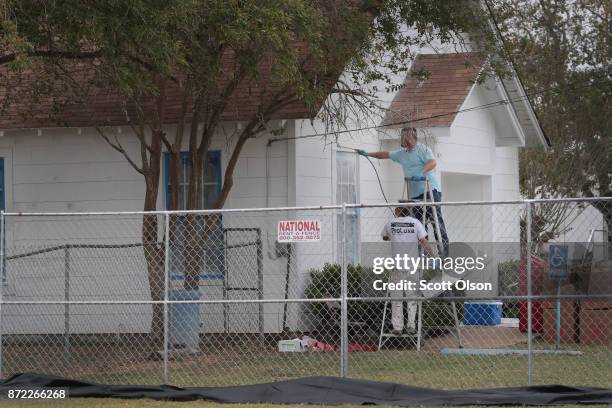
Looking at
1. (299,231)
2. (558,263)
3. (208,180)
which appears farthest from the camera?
(208,180)

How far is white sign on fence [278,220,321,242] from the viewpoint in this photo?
1123cm

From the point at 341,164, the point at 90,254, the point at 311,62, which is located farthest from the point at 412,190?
the point at 90,254

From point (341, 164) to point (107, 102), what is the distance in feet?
12.9

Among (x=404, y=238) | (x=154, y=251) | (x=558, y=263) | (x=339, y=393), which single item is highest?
(x=404, y=238)

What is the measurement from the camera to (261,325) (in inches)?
525

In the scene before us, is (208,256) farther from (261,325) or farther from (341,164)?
(341,164)

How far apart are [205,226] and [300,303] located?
171 cm

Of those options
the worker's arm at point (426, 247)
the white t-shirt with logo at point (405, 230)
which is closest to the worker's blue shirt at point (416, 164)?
the white t-shirt with logo at point (405, 230)

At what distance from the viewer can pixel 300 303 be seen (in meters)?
14.9

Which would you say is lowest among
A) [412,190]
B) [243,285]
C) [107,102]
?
[243,285]

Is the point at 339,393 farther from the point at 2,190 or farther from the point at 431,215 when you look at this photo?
the point at 2,190

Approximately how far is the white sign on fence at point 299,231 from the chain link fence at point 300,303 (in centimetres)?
2

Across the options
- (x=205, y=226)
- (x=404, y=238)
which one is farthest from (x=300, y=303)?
(x=404, y=238)

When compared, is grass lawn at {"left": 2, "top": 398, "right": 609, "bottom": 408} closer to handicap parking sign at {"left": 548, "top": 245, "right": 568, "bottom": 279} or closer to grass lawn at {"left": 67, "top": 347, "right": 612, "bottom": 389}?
grass lawn at {"left": 67, "top": 347, "right": 612, "bottom": 389}
